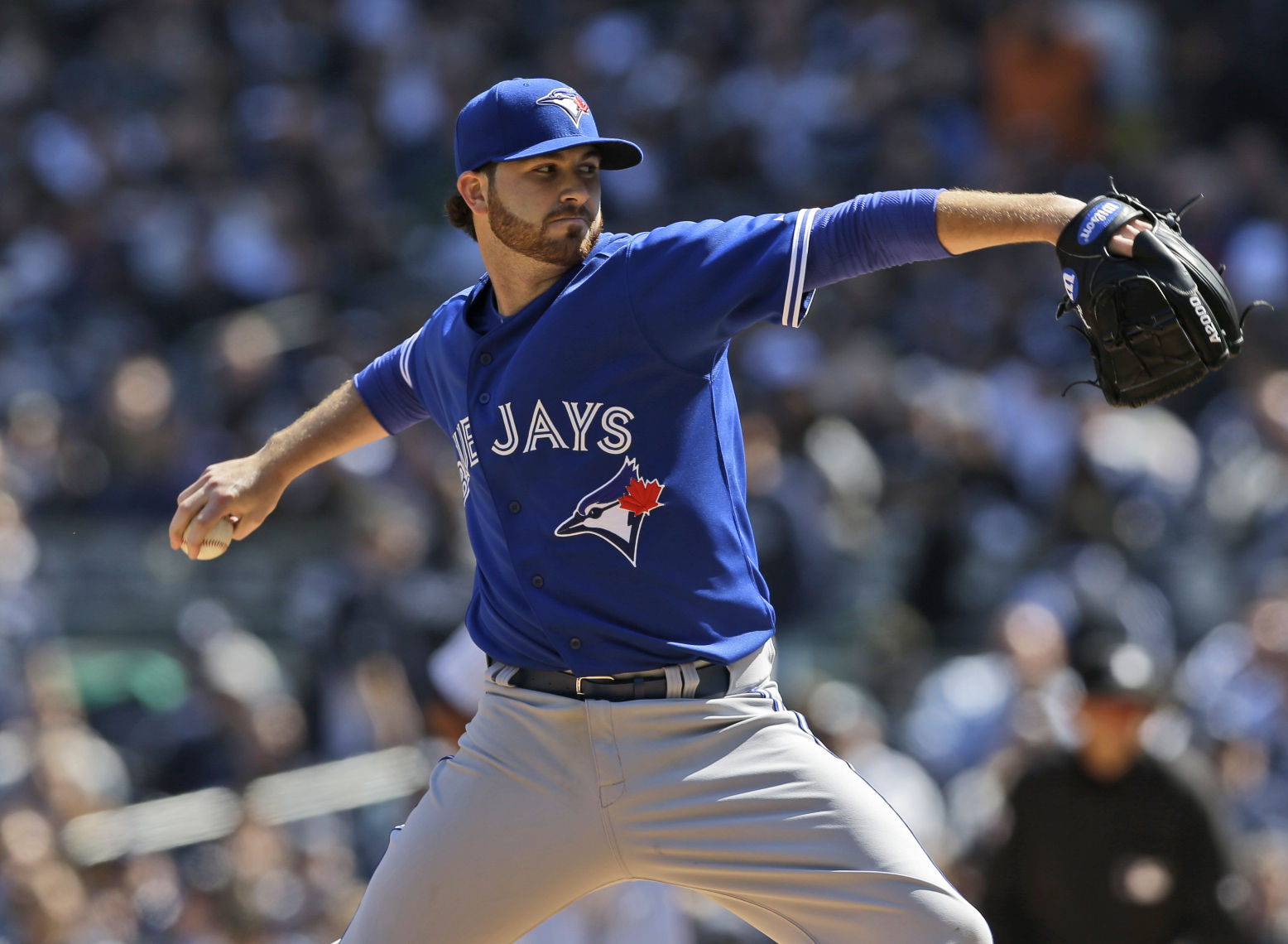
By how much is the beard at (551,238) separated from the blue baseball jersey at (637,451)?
37mm

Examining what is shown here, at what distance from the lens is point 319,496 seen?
9.58 metres

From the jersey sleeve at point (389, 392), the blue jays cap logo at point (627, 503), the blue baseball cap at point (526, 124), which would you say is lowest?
the blue jays cap logo at point (627, 503)

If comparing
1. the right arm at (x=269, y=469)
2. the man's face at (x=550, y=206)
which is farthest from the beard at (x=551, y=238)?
the right arm at (x=269, y=469)

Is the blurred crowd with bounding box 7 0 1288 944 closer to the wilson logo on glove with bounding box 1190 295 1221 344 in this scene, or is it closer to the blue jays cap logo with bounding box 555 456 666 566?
the blue jays cap logo with bounding box 555 456 666 566

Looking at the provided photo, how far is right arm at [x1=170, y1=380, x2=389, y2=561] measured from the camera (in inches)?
135

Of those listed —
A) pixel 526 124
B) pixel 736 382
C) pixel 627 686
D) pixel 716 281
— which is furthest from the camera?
pixel 736 382

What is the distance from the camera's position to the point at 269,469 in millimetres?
3543

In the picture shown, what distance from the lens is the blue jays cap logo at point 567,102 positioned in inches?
127

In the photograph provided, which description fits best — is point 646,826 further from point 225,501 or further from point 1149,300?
point 1149,300

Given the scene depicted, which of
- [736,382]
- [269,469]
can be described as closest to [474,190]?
[269,469]

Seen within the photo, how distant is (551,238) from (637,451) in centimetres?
47

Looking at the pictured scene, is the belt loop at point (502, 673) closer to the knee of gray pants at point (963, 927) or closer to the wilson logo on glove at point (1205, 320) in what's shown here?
the knee of gray pants at point (963, 927)

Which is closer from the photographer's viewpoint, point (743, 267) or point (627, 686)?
point (743, 267)

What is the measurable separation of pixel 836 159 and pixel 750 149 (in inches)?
27.2
